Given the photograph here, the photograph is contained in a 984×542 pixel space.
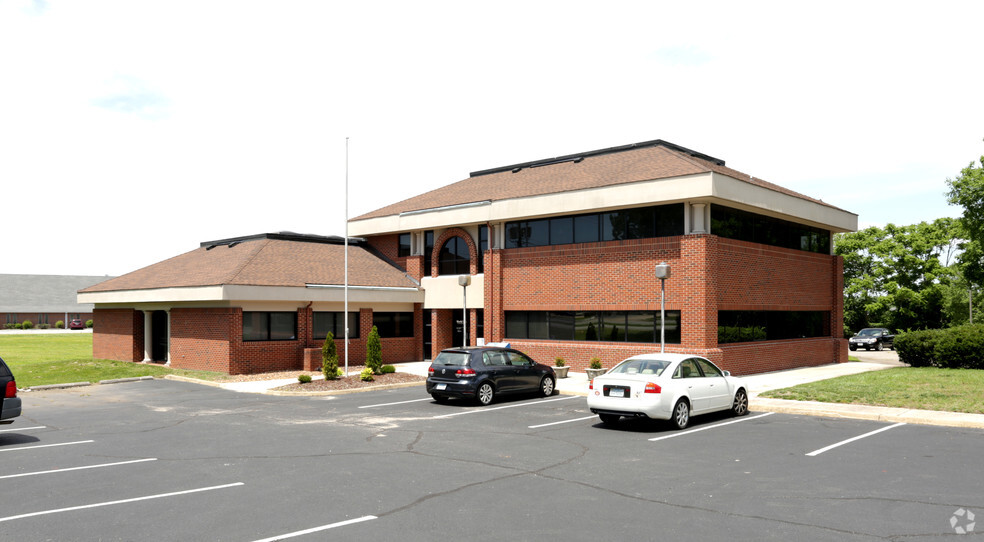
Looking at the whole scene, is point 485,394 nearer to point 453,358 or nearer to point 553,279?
point 453,358

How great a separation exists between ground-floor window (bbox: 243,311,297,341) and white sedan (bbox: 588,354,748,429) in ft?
55.5

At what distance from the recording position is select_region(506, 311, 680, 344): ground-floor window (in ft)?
83.1

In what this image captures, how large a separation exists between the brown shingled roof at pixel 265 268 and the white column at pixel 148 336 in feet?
4.95

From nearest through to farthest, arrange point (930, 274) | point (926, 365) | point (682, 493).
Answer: point (682, 493) → point (926, 365) → point (930, 274)

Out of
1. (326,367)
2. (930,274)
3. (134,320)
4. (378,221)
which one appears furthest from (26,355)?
(930,274)

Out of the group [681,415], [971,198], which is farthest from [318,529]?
[971,198]

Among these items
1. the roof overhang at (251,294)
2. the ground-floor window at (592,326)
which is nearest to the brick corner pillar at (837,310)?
the ground-floor window at (592,326)

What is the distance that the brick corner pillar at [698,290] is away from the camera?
23.8 metres

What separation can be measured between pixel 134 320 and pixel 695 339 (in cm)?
2505

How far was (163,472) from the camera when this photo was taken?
1059cm

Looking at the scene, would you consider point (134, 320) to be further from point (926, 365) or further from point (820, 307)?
point (926, 365)

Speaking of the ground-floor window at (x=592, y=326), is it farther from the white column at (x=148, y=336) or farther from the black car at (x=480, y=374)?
the white column at (x=148, y=336)

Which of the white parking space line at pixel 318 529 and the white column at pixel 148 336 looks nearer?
the white parking space line at pixel 318 529

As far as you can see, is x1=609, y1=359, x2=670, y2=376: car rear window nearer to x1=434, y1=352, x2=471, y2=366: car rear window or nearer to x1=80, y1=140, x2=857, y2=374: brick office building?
x1=434, y1=352, x2=471, y2=366: car rear window
